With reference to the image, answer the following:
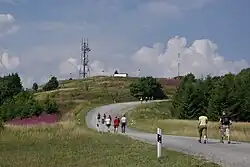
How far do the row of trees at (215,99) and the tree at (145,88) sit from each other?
1462 inches

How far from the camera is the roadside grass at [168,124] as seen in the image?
148 feet

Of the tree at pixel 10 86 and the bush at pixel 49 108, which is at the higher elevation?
the tree at pixel 10 86

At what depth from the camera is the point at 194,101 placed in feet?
320

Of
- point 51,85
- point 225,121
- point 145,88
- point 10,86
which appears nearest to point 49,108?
point 145,88

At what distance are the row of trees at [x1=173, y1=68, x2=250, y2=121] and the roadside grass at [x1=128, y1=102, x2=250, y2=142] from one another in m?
3.97

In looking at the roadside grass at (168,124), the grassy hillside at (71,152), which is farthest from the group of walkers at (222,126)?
the roadside grass at (168,124)

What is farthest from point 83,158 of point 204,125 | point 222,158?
point 204,125

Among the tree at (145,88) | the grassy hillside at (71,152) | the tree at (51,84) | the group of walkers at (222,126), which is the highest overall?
the tree at (51,84)

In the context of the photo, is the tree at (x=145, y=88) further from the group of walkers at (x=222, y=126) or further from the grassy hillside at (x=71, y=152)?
the group of walkers at (x=222, y=126)

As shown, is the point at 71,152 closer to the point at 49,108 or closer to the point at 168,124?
the point at 168,124

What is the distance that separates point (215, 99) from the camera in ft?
303

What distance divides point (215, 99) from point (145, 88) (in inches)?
2105

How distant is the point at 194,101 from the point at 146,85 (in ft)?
151

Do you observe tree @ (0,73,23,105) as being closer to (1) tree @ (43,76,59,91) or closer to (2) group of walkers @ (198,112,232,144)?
(1) tree @ (43,76,59,91)
